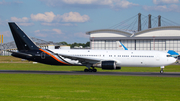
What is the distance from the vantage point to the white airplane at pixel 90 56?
3478cm

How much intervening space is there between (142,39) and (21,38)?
61604 mm

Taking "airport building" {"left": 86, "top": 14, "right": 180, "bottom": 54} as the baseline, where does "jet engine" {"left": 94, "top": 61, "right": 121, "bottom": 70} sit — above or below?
below

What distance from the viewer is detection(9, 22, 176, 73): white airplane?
114ft

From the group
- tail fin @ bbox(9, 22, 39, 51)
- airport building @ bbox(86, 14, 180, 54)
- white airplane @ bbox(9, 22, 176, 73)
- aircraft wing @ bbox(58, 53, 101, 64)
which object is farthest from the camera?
airport building @ bbox(86, 14, 180, 54)

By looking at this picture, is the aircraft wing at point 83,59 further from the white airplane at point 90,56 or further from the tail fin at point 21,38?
the tail fin at point 21,38

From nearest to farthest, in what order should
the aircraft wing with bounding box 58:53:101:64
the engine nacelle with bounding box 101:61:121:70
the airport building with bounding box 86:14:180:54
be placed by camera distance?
the engine nacelle with bounding box 101:61:121:70
the aircraft wing with bounding box 58:53:101:64
the airport building with bounding box 86:14:180:54

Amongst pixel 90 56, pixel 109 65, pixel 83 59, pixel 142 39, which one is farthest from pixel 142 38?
pixel 109 65

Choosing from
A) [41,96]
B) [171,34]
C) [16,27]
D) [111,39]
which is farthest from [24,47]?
[171,34]

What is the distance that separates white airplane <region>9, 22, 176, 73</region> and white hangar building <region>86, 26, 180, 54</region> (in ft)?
179

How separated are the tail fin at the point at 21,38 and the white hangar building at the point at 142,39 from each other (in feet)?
184

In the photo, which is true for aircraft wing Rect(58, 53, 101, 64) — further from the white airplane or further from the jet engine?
the jet engine

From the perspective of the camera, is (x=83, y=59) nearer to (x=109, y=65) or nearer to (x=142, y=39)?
(x=109, y=65)

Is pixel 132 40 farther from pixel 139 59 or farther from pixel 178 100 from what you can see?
pixel 178 100

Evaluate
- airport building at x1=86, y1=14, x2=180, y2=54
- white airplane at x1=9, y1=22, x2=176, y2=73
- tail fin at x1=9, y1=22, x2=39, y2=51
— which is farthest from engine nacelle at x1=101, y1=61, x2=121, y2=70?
airport building at x1=86, y1=14, x2=180, y2=54
